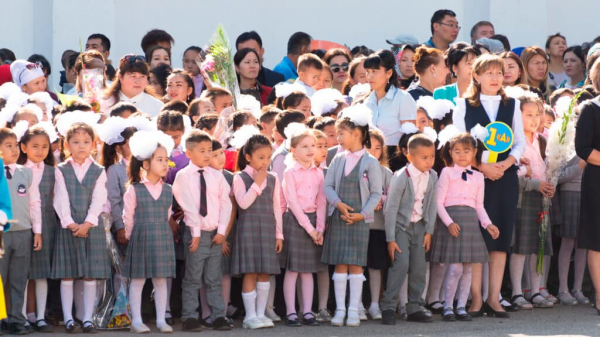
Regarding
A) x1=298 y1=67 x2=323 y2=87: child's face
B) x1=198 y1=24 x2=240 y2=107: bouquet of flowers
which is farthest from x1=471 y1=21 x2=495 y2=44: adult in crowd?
x1=198 y1=24 x2=240 y2=107: bouquet of flowers

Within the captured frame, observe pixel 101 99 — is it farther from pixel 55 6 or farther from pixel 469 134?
pixel 55 6

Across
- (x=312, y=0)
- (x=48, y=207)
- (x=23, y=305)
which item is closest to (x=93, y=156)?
(x=48, y=207)

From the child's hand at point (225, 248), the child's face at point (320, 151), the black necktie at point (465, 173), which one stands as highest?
the child's face at point (320, 151)

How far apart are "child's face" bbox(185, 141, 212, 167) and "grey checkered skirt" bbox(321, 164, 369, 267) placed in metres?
1.02

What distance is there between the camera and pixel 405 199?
29.2ft

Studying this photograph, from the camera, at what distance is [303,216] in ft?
28.9

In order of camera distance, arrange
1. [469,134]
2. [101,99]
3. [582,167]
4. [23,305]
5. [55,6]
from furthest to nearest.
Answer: [55,6] → [101,99] → [582,167] → [469,134] → [23,305]

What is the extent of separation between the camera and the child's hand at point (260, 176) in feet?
28.5

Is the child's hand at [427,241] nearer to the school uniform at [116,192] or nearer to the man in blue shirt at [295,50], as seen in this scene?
the school uniform at [116,192]

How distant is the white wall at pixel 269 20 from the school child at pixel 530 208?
5553 millimetres

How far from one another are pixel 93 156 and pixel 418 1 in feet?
23.7


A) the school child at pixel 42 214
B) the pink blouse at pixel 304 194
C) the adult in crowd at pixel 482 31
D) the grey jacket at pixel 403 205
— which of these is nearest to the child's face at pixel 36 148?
the school child at pixel 42 214

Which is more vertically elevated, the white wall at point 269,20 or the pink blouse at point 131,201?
the white wall at point 269,20

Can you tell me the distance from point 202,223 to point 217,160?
0.48 meters
